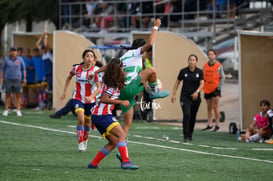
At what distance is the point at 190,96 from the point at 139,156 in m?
3.93

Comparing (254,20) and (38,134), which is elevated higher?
(254,20)

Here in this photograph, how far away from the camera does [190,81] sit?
682 inches

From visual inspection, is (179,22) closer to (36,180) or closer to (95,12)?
(95,12)

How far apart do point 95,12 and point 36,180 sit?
21.1 m

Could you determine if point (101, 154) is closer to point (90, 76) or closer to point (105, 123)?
point (105, 123)

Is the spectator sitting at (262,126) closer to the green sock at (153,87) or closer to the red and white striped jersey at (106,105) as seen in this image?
the green sock at (153,87)

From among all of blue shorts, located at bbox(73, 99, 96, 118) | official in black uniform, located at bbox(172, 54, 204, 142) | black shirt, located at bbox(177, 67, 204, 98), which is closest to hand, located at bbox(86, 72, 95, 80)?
blue shorts, located at bbox(73, 99, 96, 118)

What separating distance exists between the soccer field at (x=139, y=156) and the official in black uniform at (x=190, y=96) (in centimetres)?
37

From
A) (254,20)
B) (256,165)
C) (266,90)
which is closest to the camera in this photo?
(256,165)

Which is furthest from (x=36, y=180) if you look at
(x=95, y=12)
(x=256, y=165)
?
(x=95, y=12)

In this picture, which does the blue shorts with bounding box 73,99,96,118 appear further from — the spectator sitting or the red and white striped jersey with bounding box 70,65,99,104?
the spectator sitting

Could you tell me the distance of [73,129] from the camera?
1906cm

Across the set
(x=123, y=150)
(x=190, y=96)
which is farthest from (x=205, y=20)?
(x=123, y=150)

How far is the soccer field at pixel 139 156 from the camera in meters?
11.0
